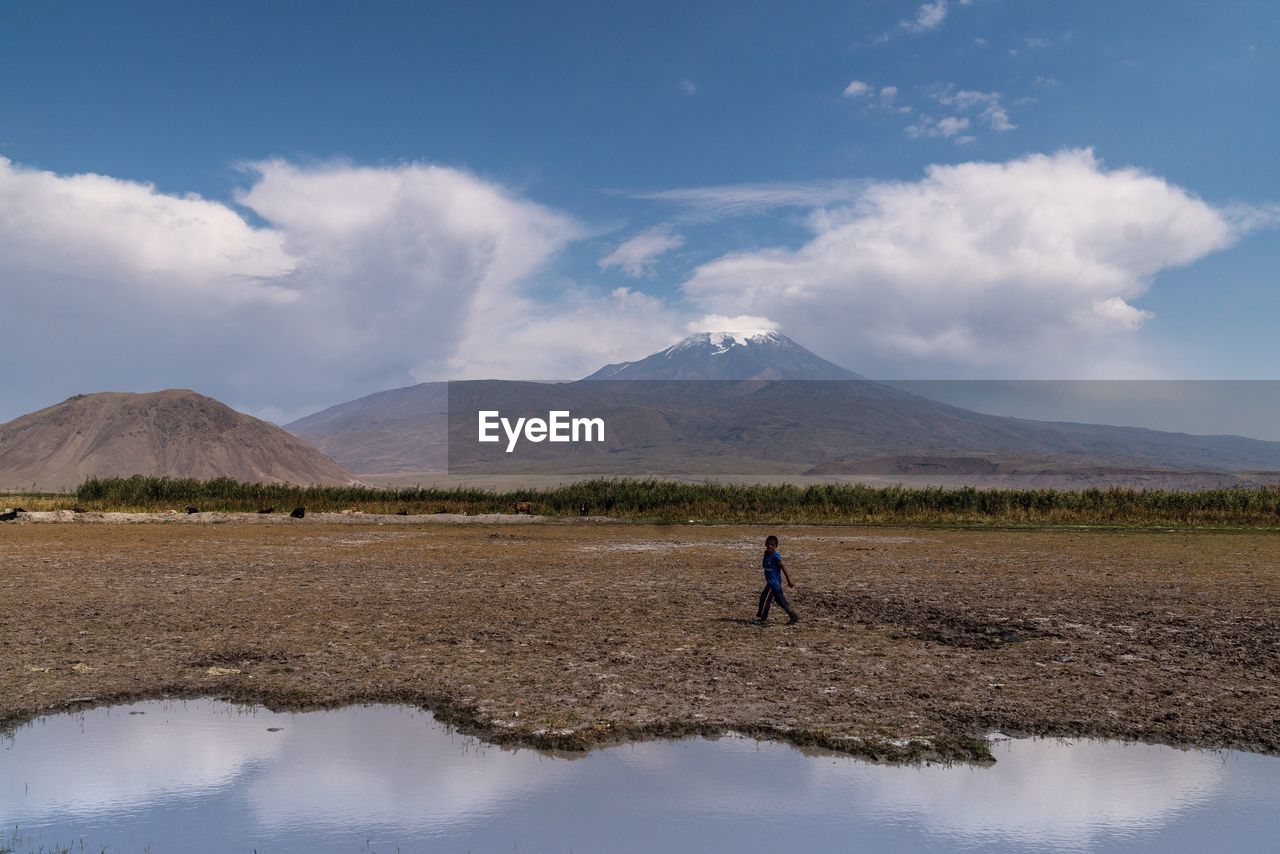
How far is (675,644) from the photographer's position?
46.8 ft

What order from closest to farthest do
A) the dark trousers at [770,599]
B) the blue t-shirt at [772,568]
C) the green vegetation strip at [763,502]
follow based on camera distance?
1. the dark trousers at [770,599]
2. the blue t-shirt at [772,568]
3. the green vegetation strip at [763,502]

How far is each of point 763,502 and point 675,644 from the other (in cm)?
4065

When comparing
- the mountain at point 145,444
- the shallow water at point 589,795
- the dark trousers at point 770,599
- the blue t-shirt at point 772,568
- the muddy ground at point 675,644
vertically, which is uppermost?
the mountain at point 145,444

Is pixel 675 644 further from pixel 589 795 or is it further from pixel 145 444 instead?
pixel 145 444

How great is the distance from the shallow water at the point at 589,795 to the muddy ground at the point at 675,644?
21.4 inches

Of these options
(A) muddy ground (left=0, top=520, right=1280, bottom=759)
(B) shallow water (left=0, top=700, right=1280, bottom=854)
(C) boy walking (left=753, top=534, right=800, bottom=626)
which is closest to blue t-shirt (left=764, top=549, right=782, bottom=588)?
(C) boy walking (left=753, top=534, right=800, bottom=626)

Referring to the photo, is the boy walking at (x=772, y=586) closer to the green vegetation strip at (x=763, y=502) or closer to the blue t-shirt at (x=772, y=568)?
the blue t-shirt at (x=772, y=568)

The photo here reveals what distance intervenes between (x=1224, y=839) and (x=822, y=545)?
88.4ft

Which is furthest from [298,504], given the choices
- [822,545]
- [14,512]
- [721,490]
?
[822,545]

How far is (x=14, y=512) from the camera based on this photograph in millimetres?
46344

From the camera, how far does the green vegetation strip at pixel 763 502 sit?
1949 inches

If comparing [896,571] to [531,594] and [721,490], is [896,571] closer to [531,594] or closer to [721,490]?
[531,594]

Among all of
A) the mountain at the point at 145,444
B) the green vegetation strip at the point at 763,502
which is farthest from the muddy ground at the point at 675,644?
the mountain at the point at 145,444

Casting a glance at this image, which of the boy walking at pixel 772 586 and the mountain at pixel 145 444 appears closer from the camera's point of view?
the boy walking at pixel 772 586
